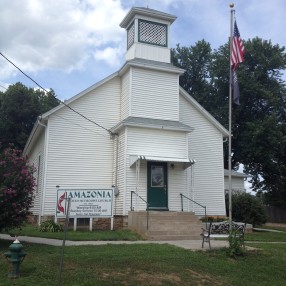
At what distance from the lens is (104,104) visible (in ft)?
67.5

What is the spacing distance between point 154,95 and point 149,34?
11.6 feet

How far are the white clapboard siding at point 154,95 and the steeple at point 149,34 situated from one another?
1.13 metres

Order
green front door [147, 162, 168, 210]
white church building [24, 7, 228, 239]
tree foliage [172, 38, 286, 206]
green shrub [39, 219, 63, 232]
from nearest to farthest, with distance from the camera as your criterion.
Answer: green shrub [39, 219, 63, 232], white church building [24, 7, 228, 239], green front door [147, 162, 168, 210], tree foliage [172, 38, 286, 206]

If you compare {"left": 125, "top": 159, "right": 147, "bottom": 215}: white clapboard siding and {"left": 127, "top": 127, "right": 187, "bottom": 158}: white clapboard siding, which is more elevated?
{"left": 127, "top": 127, "right": 187, "bottom": 158}: white clapboard siding

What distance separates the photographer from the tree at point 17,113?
33688mm

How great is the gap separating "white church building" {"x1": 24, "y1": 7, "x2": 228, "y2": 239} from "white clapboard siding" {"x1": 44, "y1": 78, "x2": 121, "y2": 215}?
47 mm

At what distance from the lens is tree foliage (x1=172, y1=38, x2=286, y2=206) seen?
32750 mm

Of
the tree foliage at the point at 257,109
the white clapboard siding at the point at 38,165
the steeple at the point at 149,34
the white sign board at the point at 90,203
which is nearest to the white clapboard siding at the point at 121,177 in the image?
the white sign board at the point at 90,203

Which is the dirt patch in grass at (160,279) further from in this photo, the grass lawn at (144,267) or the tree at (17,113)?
the tree at (17,113)

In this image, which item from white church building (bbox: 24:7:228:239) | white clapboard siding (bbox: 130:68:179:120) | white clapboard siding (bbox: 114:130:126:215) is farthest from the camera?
white clapboard siding (bbox: 130:68:179:120)

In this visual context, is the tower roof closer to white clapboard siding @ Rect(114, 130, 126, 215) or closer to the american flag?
white clapboard siding @ Rect(114, 130, 126, 215)

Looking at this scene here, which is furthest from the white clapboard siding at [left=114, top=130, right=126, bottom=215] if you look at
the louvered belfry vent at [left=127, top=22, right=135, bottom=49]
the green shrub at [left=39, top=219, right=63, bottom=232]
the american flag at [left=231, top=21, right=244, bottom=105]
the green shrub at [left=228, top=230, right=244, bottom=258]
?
the green shrub at [left=228, top=230, right=244, bottom=258]

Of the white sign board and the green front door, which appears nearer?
the white sign board

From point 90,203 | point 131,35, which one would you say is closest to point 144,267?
point 90,203
